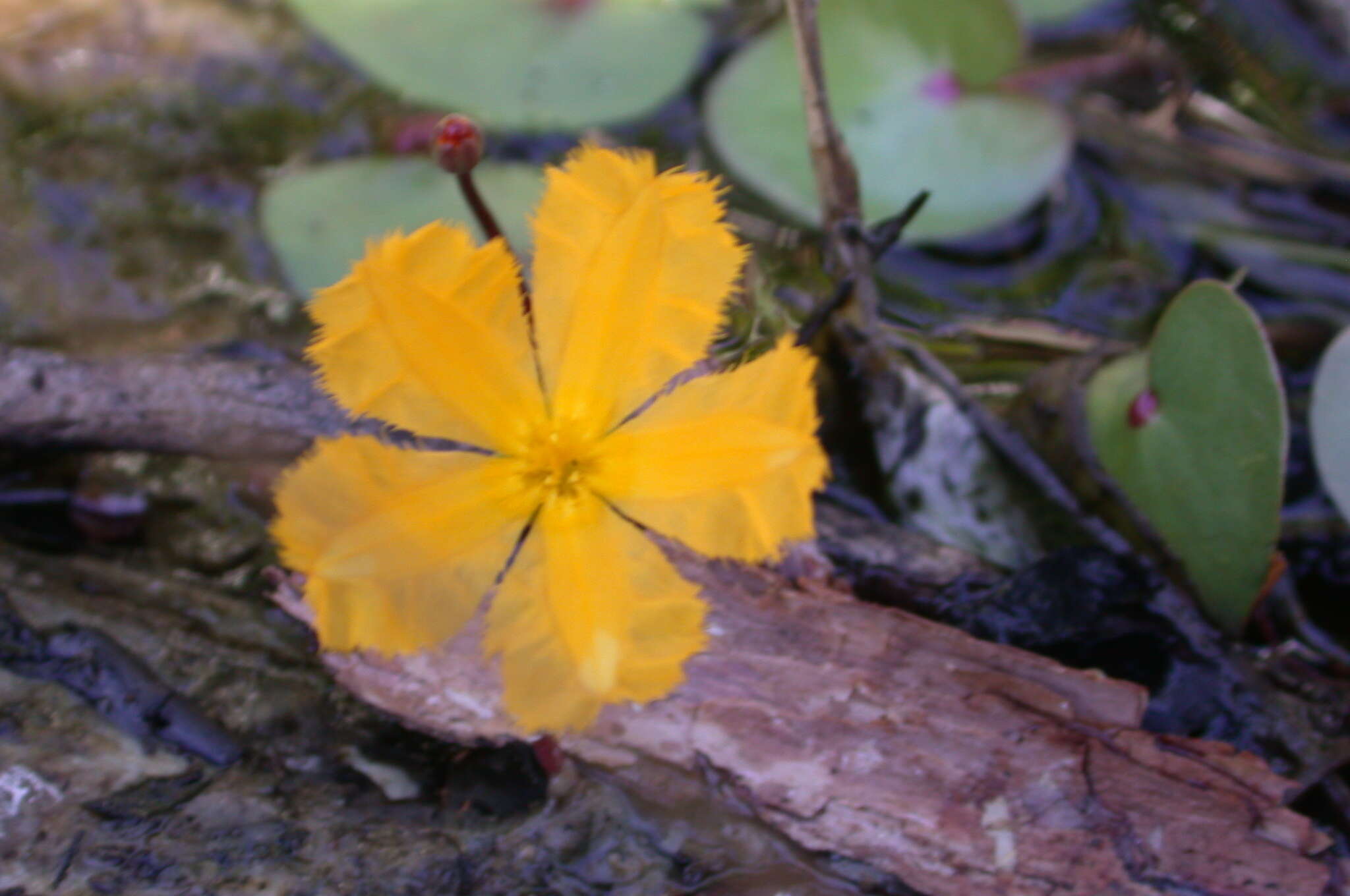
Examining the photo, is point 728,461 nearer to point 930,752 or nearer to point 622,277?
point 622,277

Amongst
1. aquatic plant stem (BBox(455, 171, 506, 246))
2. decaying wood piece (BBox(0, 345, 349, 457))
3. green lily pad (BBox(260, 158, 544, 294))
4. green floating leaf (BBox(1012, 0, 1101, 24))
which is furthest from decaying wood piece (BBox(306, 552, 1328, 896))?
green floating leaf (BBox(1012, 0, 1101, 24))

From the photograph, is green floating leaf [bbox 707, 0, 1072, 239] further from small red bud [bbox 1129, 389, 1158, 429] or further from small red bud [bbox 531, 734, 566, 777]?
small red bud [bbox 531, 734, 566, 777]

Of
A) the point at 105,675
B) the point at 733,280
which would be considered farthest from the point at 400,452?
the point at 105,675

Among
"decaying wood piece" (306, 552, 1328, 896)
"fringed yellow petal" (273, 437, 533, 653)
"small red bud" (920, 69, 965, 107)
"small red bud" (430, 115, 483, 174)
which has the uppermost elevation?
"small red bud" (430, 115, 483, 174)

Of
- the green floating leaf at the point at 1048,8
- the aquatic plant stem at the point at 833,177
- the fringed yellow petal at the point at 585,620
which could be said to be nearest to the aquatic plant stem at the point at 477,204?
the fringed yellow petal at the point at 585,620

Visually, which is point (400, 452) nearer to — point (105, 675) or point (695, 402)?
point (695, 402)
